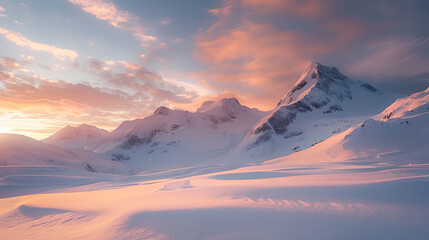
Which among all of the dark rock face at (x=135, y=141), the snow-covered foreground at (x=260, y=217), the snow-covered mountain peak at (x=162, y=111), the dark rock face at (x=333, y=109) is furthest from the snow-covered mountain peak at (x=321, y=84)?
the snow-covered mountain peak at (x=162, y=111)

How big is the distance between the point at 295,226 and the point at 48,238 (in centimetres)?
607

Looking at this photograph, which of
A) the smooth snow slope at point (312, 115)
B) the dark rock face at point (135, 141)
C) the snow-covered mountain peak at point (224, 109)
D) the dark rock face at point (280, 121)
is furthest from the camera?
the snow-covered mountain peak at point (224, 109)

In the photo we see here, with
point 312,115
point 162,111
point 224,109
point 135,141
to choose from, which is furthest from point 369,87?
point 135,141

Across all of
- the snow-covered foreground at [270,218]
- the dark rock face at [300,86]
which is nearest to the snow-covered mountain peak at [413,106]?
the snow-covered foreground at [270,218]

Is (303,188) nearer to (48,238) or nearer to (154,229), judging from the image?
(154,229)

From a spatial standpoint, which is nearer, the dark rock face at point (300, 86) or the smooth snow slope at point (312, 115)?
the smooth snow slope at point (312, 115)

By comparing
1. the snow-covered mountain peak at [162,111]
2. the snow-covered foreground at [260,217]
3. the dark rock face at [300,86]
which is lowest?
the snow-covered foreground at [260,217]

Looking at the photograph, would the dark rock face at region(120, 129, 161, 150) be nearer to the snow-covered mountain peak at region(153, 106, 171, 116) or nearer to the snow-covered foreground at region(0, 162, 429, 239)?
the snow-covered mountain peak at region(153, 106, 171, 116)

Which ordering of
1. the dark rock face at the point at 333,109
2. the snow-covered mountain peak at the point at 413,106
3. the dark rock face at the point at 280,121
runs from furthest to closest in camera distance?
1. the dark rock face at the point at 333,109
2. the dark rock face at the point at 280,121
3. the snow-covered mountain peak at the point at 413,106

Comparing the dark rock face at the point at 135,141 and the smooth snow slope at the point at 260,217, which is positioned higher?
the dark rock face at the point at 135,141

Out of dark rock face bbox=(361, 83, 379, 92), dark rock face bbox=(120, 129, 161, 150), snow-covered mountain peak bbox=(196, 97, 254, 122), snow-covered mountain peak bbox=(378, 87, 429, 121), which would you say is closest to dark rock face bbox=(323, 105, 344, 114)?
dark rock face bbox=(361, 83, 379, 92)

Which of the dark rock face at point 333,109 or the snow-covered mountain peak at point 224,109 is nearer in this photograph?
the dark rock face at point 333,109

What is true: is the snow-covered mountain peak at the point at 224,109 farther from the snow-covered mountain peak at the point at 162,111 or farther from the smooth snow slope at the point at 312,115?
the smooth snow slope at the point at 312,115

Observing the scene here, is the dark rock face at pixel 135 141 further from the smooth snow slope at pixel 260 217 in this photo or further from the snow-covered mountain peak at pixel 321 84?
the smooth snow slope at pixel 260 217
